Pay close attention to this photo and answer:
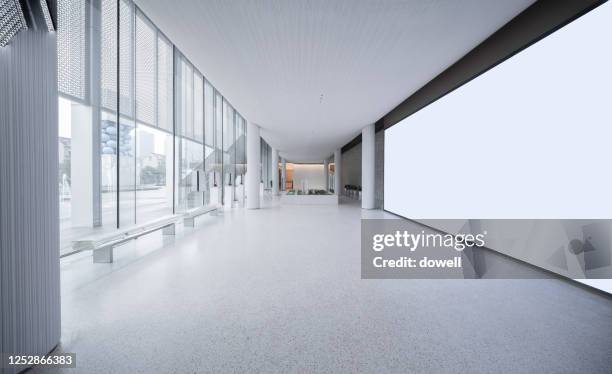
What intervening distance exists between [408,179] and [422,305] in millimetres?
6425

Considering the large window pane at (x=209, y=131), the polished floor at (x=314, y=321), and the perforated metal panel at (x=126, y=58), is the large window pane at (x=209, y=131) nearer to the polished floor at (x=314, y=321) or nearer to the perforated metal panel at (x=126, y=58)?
the perforated metal panel at (x=126, y=58)

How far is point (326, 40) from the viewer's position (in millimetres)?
4289

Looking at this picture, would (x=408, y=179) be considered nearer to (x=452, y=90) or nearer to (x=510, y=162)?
(x=452, y=90)

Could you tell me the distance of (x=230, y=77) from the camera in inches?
231

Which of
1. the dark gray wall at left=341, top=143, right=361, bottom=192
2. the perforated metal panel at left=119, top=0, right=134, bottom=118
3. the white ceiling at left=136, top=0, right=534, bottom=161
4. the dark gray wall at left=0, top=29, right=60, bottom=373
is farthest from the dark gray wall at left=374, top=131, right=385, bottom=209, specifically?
the dark gray wall at left=0, top=29, right=60, bottom=373

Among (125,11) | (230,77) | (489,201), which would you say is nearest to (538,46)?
(489,201)

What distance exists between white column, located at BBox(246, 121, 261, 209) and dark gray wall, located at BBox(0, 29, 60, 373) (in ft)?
28.7

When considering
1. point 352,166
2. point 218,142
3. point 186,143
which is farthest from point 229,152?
point 352,166

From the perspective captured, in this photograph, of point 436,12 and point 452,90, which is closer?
point 436,12

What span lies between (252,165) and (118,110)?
6100mm

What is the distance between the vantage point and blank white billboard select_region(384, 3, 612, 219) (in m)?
2.87

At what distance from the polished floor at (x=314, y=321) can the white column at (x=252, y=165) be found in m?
7.00

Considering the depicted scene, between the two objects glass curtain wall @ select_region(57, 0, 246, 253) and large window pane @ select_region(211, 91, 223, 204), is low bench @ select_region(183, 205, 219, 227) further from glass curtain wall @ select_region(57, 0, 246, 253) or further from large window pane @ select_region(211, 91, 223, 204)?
large window pane @ select_region(211, 91, 223, 204)

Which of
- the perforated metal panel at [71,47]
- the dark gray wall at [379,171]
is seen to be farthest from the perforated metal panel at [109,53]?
the dark gray wall at [379,171]
